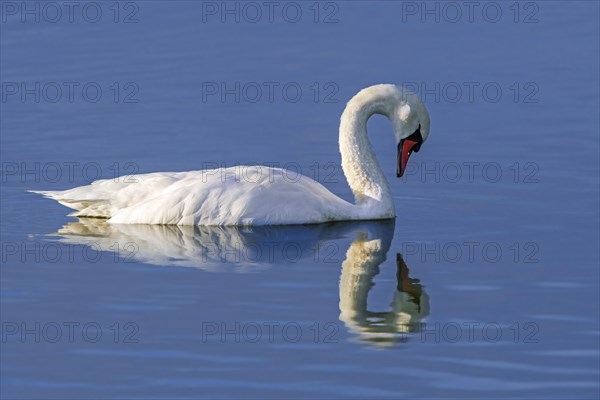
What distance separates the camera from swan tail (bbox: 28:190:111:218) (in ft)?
53.0

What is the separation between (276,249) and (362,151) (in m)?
1.99

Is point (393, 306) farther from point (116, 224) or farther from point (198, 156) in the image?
point (198, 156)

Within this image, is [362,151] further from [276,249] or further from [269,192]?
[276,249]

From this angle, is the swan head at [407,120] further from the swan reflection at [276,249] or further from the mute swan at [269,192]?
the swan reflection at [276,249]

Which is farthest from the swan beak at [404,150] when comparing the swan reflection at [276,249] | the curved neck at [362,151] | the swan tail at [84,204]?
the swan tail at [84,204]

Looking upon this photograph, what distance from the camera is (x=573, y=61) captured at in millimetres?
21469

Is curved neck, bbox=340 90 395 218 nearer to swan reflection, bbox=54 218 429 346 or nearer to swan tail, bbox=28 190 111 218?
swan reflection, bbox=54 218 429 346

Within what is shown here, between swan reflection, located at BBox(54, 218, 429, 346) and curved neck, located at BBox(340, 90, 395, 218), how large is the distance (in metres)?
0.36

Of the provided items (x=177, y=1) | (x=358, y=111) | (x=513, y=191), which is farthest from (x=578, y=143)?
(x=177, y=1)

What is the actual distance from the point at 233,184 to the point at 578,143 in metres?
4.34

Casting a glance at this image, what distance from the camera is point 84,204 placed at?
1627 centimetres

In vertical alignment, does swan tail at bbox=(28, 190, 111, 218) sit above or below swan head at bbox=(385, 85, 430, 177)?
below

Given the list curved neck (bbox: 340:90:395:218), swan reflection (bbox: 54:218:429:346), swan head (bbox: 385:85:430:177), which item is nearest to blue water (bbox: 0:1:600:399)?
swan reflection (bbox: 54:218:429:346)

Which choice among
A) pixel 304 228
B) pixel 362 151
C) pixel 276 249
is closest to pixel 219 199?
pixel 304 228
